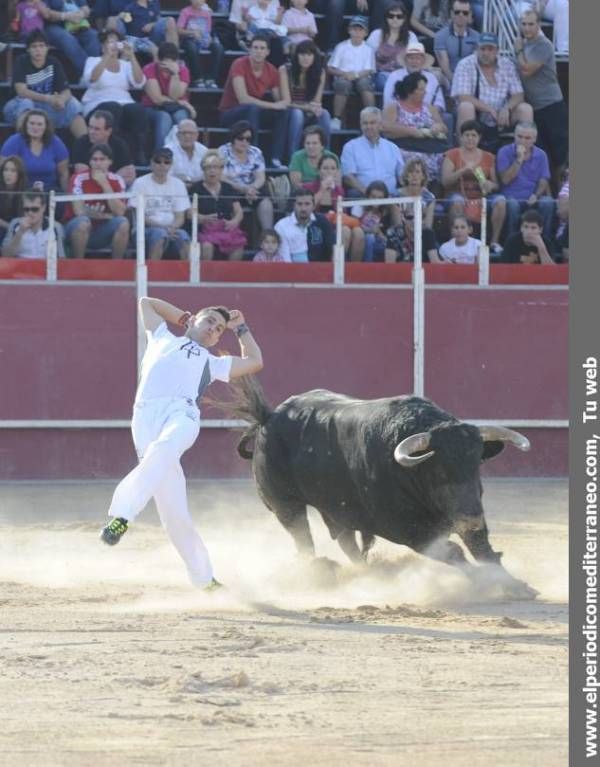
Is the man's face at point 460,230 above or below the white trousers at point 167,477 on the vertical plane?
above

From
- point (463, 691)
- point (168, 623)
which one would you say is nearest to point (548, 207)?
point (168, 623)

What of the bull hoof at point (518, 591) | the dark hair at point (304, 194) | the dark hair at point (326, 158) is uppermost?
the dark hair at point (326, 158)

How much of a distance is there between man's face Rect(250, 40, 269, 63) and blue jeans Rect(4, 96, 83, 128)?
5.51 ft

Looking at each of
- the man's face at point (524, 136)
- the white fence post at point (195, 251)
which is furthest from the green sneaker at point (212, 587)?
the man's face at point (524, 136)

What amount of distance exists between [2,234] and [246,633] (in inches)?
272

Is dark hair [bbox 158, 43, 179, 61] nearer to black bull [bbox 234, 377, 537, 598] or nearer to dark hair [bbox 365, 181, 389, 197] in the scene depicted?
dark hair [bbox 365, 181, 389, 197]

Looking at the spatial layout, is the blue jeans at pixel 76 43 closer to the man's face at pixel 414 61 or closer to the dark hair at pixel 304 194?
the dark hair at pixel 304 194

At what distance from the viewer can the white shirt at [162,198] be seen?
12.9m

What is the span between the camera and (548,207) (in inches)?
558

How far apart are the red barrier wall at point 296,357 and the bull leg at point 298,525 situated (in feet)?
15.8

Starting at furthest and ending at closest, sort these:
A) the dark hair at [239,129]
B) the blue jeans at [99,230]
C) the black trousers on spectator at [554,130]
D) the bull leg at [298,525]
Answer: the black trousers on spectator at [554,130], the dark hair at [239,129], the blue jeans at [99,230], the bull leg at [298,525]

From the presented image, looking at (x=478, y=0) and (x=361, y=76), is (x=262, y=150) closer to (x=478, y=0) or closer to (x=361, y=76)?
(x=361, y=76)

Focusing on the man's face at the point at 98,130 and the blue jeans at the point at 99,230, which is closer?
the blue jeans at the point at 99,230

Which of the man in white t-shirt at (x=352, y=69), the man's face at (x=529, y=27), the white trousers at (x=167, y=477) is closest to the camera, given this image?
the white trousers at (x=167, y=477)
